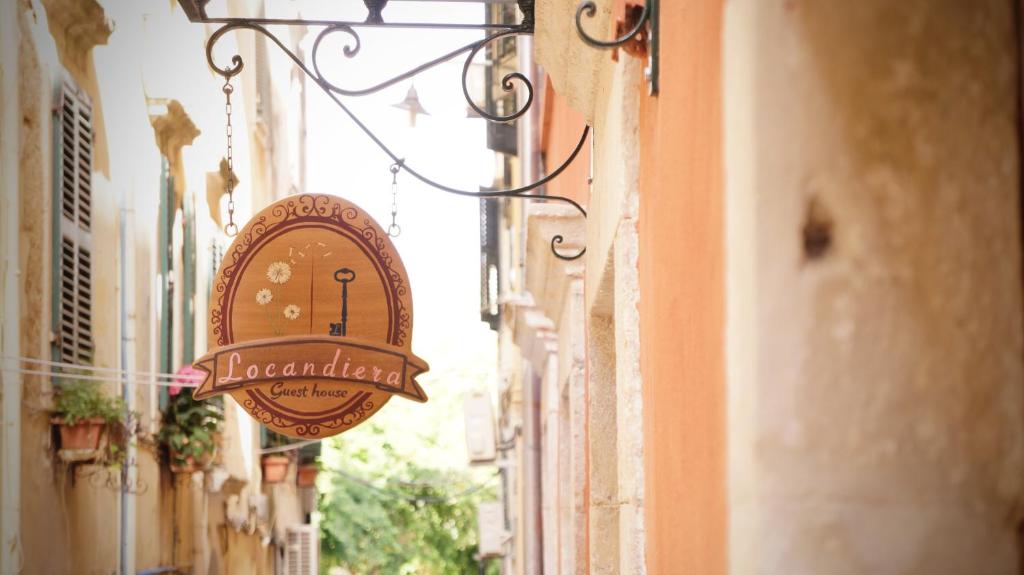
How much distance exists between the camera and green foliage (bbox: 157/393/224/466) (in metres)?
11.3

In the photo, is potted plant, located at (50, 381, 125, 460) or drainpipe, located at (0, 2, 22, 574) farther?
potted plant, located at (50, 381, 125, 460)

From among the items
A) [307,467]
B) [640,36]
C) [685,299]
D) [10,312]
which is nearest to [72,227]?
[10,312]

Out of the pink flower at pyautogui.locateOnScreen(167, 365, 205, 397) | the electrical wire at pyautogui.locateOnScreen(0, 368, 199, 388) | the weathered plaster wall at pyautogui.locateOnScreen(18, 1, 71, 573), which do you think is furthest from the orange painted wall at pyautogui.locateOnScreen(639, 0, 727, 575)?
the pink flower at pyautogui.locateOnScreen(167, 365, 205, 397)

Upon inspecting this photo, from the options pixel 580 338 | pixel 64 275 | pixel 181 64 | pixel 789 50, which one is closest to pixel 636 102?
pixel 789 50

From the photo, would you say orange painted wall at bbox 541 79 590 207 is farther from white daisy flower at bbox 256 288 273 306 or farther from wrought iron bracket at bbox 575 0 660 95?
wrought iron bracket at bbox 575 0 660 95

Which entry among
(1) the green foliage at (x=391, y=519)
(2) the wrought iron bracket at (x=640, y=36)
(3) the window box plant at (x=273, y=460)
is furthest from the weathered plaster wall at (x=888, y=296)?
(1) the green foliage at (x=391, y=519)

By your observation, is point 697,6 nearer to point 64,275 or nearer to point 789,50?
point 789,50

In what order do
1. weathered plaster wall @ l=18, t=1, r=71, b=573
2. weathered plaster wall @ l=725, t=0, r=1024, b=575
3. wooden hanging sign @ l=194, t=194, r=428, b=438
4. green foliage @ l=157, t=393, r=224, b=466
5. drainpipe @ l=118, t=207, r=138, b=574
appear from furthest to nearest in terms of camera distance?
1. green foliage @ l=157, t=393, r=224, b=466
2. drainpipe @ l=118, t=207, r=138, b=574
3. weathered plaster wall @ l=18, t=1, r=71, b=573
4. wooden hanging sign @ l=194, t=194, r=428, b=438
5. weathered plaster wall @ l=725, t=0, r=1024, b=575

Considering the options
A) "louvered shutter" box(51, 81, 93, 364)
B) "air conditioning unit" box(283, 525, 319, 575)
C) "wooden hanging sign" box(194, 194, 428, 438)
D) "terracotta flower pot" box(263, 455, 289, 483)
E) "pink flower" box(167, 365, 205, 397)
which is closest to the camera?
"wooden hanging sign" box(194, 194, 428, 438)

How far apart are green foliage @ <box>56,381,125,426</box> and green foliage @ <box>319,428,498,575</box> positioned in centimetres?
1755

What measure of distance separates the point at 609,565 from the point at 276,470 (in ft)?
43.6

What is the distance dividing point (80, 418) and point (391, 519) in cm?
2027

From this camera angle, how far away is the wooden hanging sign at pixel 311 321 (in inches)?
189

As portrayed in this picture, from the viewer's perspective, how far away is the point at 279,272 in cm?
499
